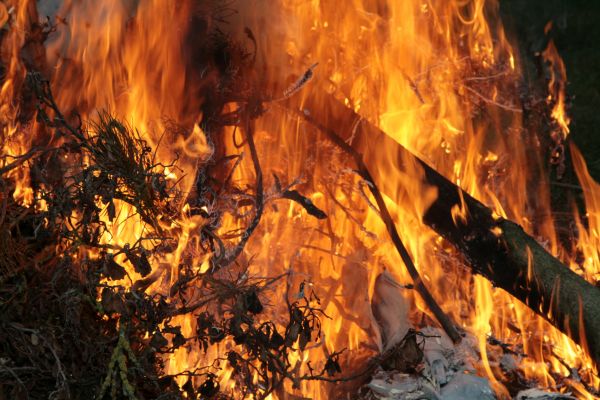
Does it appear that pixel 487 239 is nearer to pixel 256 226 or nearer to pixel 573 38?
pixel 256 226

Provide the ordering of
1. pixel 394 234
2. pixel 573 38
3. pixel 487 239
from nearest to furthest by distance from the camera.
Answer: pixel 487 239, pixel 394 234, pixel 573 38

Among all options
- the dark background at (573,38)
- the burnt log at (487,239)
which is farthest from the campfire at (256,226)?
the dark background at (573,38)

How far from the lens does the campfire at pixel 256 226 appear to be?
298cm

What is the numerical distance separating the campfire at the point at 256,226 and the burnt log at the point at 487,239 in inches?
0.4

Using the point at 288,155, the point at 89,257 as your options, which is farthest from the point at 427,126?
the point at 89,257

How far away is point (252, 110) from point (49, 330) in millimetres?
1443

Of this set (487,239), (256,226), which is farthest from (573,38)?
(256,226)

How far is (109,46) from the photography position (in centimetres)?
375

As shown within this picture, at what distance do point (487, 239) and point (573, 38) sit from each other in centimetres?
640

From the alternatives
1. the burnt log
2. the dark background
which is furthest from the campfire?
the dark background

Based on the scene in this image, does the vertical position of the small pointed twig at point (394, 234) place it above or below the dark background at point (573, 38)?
below

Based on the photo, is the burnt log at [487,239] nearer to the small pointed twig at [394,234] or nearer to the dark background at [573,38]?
the small pointed twig at [394,234]

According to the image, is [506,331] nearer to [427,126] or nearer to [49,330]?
[427,126]

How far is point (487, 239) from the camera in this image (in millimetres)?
3496
